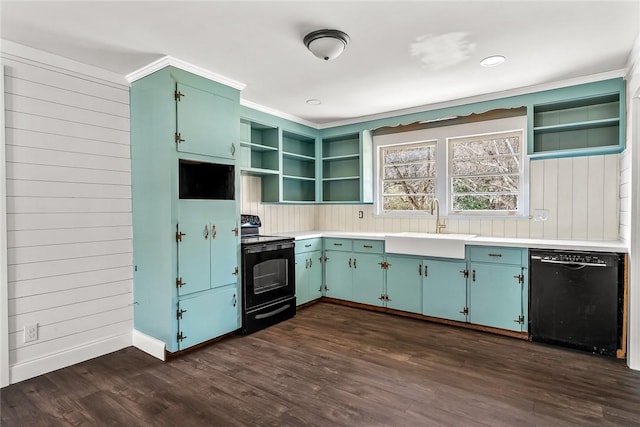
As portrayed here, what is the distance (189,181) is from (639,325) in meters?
3.91

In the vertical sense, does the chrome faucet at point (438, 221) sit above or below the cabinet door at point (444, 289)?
above

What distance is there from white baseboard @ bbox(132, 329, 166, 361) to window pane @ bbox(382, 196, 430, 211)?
3.22 metres

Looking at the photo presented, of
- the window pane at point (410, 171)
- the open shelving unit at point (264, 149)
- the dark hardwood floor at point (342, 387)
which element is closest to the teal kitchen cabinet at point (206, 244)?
the dark hardwood floor at point (342, 387)

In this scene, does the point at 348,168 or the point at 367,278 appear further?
the point at 348,168

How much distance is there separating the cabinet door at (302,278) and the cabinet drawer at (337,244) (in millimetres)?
343

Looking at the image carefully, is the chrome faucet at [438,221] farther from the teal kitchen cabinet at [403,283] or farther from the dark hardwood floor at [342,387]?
the dark hardwood floor at [342,387]

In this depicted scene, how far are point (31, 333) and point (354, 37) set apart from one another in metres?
3.28

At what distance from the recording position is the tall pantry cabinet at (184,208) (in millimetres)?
2910

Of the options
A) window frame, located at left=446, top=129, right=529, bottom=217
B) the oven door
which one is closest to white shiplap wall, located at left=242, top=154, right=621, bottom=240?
window frame, located at left=446, top=129, right=529, bottom=217

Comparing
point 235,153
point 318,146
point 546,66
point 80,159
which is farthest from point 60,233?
point 546,66

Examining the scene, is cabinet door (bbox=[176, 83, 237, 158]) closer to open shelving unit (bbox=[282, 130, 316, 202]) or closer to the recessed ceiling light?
open shelving unit (bbox=[282, 130, 316, 202])

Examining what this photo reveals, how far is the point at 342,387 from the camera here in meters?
2.44

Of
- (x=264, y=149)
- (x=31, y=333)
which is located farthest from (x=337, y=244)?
(x=31, y=333)

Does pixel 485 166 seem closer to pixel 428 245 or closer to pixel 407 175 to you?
pixel 407 175
